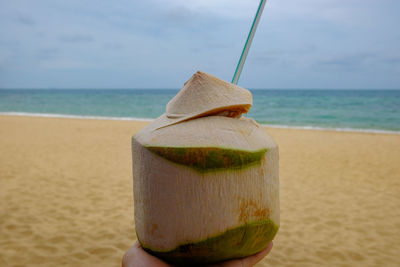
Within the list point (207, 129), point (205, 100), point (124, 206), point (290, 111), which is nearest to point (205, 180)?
point (207, 129)

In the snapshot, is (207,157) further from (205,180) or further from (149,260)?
(149,260)

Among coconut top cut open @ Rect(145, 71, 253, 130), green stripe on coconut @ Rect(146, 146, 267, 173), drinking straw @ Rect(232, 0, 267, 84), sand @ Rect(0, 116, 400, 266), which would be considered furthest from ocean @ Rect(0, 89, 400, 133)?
green stripe on coconut @ Rect(146, 146, 267, 173)

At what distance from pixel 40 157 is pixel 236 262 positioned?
268 inches

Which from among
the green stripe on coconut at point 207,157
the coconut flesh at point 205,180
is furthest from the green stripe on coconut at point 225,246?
→ the green stripe on coconut at point 207,157

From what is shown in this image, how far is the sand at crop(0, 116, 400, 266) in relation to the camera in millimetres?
3293

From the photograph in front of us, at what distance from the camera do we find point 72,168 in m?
6.43

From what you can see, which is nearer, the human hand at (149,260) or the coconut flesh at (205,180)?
the coconut flesh at (205,180)

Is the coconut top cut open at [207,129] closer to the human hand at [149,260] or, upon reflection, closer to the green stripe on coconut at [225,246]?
the green stripe on coconut at [225,246]

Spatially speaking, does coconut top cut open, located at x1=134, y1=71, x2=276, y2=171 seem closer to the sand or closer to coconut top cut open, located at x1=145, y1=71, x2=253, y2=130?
coconut top cut open, located at x1=145, y1=71, x2=253, y2=130

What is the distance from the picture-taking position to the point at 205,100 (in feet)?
4.72

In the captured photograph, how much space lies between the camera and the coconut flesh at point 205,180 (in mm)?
1286

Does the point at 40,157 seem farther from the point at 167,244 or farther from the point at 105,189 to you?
the point at 167,244

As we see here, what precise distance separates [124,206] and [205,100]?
3.45 m

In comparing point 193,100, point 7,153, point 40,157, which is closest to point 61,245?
point 193,100
